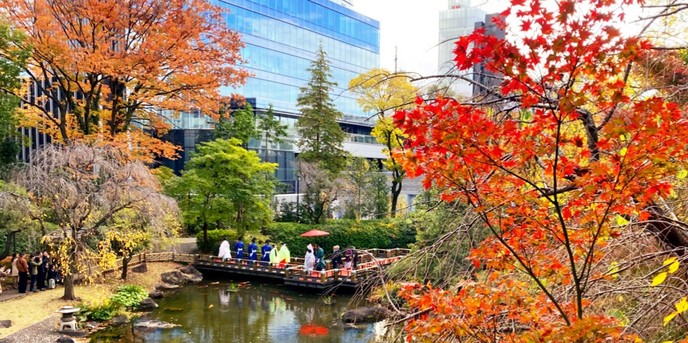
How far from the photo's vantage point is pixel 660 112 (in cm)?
262

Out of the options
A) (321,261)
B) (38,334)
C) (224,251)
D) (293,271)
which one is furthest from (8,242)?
(321,261)

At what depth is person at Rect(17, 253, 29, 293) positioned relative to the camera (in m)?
13.2

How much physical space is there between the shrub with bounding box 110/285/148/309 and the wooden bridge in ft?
15.2

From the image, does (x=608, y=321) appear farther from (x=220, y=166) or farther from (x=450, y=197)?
(x=220, y=166)

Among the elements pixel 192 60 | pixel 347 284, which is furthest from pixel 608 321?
pixel 192 60

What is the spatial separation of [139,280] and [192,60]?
751 cm

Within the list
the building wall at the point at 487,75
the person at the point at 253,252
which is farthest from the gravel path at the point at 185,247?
the building wall at the point at 487,75

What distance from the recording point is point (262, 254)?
19.4 meters

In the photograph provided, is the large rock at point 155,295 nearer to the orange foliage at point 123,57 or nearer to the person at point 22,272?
the person at point 22,272

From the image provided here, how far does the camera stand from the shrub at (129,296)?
13.6 metres

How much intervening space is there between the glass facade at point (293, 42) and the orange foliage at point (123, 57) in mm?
20171

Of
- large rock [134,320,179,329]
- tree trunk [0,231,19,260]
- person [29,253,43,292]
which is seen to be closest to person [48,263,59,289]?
person [29,253,43,292]

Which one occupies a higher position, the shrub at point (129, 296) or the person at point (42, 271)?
the person at point (42, 271)

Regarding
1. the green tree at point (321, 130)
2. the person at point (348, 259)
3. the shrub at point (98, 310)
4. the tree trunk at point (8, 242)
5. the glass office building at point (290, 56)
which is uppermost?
the glass office building at point (290, 56)
